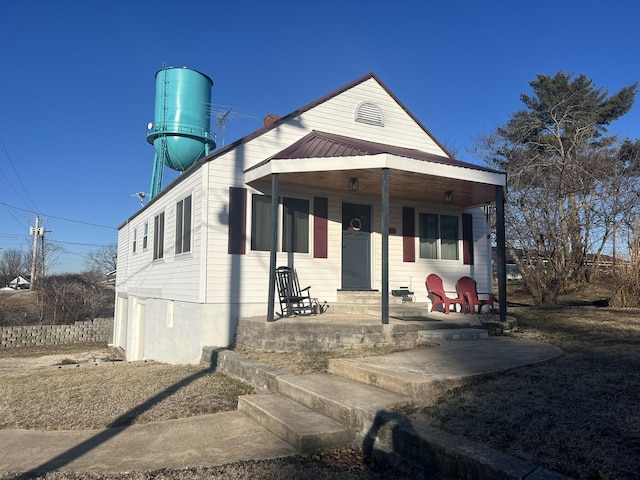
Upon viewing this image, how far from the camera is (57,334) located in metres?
21.5

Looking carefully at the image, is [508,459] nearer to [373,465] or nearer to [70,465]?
[373,465]

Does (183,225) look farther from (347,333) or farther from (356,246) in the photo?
(347,333)

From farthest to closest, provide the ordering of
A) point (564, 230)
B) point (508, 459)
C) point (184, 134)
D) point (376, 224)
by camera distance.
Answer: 1. point (564, 230)
2. point (184, 134)
3. point (376, 224)
4. point (508, 459)

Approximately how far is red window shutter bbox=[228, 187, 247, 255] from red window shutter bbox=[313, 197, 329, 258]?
5.34 ft

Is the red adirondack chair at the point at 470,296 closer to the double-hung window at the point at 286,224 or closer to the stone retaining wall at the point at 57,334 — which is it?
the double-hung window at the point at 286,224

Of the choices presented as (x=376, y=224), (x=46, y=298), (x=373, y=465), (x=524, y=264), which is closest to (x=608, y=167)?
(x=524, y=264)

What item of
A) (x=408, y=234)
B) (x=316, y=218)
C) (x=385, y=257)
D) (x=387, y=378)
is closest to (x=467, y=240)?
(x=408, y=234)

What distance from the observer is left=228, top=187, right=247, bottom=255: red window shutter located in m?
9.17

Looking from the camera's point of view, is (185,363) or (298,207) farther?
(298,207)

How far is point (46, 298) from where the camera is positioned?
24.6 meters

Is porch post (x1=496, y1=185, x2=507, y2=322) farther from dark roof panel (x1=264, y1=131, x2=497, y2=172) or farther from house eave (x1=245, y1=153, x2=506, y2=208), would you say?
dark roof panel (x1=264, y1=131, x2=497, y2=172)

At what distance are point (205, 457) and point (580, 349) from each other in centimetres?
516

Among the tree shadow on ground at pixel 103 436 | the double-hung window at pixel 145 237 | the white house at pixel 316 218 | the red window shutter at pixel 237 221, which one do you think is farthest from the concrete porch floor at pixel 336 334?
the double-hung window at pixel 145 237

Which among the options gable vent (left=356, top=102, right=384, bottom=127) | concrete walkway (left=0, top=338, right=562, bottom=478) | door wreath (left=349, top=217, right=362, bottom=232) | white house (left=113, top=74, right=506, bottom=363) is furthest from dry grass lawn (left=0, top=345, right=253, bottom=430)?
gable vent (left=356, top=102, right=384, bottom=127)
